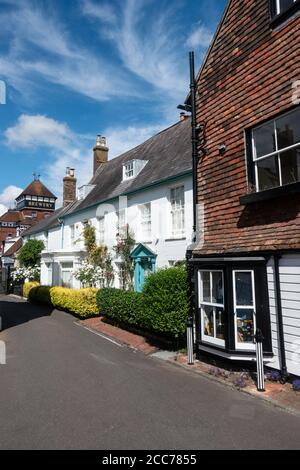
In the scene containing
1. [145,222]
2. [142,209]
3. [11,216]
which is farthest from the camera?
[11,216]

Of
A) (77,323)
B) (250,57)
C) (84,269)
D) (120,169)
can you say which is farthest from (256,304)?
(120,169)

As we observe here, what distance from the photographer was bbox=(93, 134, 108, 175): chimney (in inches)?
1174

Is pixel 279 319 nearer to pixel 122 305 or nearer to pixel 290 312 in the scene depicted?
pixel 290 312

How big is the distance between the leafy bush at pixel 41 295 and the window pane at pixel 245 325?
16886 mm

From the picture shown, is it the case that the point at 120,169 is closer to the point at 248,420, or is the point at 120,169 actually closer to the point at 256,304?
the point at 256,304

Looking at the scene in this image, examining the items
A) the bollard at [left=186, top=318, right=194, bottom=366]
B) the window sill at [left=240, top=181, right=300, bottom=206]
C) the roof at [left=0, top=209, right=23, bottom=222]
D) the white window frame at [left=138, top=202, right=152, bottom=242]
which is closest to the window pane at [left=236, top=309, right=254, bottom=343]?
the bollard at [left=186, top=318, right=194, bottom=366]

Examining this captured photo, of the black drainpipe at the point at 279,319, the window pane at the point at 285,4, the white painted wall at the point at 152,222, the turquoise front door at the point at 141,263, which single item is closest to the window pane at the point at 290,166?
the black drainpipe at the point at 279,319

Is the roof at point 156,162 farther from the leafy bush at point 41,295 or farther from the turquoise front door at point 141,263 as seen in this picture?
the leafy bush at point 41,295

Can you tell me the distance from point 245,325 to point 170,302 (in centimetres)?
235

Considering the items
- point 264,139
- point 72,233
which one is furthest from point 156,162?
point 264,139

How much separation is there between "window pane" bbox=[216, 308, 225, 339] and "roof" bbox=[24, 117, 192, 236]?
6.17 metres

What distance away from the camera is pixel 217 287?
28.5ft

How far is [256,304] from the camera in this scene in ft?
25.0
